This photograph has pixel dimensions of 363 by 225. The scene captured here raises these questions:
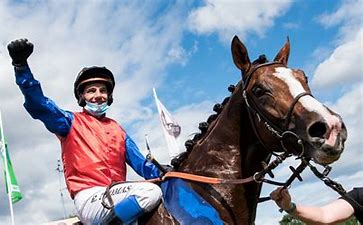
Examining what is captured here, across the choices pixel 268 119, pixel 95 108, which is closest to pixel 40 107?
pixel 95 108

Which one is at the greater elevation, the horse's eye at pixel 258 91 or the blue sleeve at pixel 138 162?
the blue sleeve at pixel 138 162

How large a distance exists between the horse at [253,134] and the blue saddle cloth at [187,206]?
0.05 m

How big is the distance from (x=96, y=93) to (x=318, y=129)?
8.98 feet

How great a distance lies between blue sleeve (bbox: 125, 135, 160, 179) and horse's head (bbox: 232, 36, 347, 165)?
159 cm

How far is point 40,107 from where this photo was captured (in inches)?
211

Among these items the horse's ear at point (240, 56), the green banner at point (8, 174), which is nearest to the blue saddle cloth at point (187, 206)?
the horse's ear at point (240, 56)

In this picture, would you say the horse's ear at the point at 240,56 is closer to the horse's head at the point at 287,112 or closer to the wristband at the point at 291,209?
the horse's head at the point at 287,112

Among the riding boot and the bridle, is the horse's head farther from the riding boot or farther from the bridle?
the riding boot

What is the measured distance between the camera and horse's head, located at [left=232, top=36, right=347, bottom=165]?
4.26 meters

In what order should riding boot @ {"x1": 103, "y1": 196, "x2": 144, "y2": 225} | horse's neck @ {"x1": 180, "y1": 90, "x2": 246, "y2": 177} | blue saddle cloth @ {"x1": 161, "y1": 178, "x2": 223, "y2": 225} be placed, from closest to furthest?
blue saddle cloth @ {"x1": 161, "y1": 178, "x2": 223, "y2": 225} → riding boot @ {"x1": 103, "y1": 196, "x2": 144, "y2": 225} → horse's neck @ {"x1": 180, "y1": 90, "x2": 246, "y2": 177}

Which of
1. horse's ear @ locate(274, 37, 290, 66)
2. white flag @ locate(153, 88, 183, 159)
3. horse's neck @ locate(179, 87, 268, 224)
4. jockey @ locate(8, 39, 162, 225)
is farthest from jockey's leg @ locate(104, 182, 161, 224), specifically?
white flag @ locate(153, 88, 183, 159)

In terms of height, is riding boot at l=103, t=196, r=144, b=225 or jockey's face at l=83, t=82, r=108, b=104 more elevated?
jockey's face at l=83, t=82, r=108, b=104

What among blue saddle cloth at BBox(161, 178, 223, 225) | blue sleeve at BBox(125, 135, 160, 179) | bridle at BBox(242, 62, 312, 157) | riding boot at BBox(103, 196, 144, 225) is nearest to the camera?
bridle at BBox(242, 62, 312, 157)

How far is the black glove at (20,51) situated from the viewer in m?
4.92
